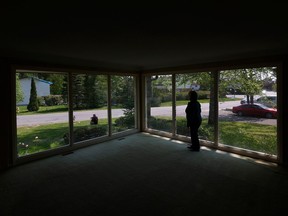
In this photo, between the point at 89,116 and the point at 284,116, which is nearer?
the point at 284,116

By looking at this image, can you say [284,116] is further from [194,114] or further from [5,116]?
[5,116]

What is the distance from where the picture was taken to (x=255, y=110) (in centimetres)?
463

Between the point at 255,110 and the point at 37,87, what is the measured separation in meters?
5.27

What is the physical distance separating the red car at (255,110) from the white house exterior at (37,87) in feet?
15.6

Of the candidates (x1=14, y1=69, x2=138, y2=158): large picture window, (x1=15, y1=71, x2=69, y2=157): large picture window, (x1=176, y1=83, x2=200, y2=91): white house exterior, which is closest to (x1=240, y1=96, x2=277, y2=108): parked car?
(x1=176, y1=83, x2=200, y2=91): white house exterior

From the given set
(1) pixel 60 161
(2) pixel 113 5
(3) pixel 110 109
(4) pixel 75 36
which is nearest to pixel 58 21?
(4) pixel 75 36

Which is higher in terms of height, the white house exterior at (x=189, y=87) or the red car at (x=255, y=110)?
the white house exterior at (x=189, y=87)

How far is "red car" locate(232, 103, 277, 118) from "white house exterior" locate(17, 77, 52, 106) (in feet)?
15.6

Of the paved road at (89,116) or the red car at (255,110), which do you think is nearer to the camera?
Result: the red car at (255,110)

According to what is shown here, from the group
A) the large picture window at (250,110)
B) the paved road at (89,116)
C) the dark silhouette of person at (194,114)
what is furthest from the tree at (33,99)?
the large picture window at (250,110)

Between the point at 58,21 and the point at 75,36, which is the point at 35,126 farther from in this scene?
the point at 58,21

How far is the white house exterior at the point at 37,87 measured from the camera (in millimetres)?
4471

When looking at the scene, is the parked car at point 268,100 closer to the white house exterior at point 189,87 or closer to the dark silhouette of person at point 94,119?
the white house exterior at point 189,87

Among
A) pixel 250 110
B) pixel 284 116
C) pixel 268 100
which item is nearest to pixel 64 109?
pixel 250 110
